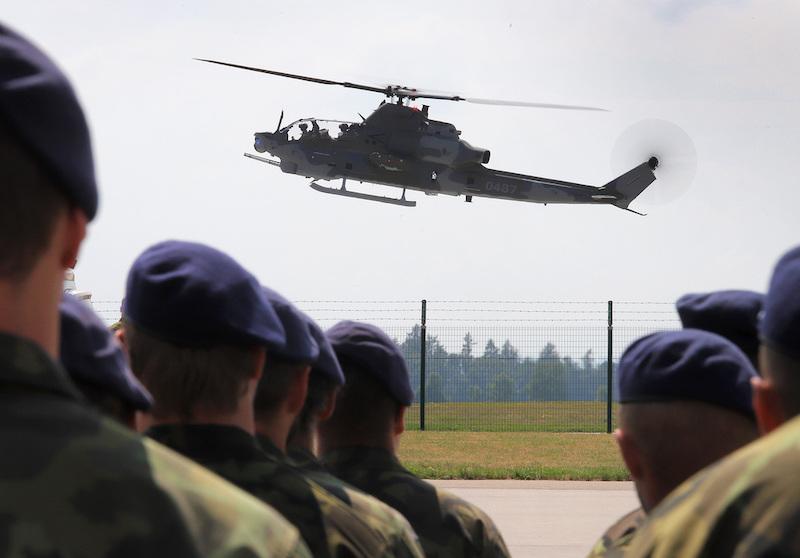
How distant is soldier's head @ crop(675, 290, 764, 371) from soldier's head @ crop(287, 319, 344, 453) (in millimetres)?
1233

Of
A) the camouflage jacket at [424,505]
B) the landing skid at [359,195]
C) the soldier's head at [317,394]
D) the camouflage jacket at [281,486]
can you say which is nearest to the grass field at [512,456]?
the landing skid at [359,195]

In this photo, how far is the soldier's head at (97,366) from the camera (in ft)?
6.22

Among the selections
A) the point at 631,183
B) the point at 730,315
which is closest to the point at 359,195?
the point at 631,183

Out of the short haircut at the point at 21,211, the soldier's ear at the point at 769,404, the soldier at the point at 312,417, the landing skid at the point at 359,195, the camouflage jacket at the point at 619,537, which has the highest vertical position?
the landing skid at the point at 359,195

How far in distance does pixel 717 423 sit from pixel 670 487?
220mm

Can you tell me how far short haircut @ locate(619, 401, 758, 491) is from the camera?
2502mm

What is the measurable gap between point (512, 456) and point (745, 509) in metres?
18.2

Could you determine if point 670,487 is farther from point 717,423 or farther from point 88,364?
point 88,364

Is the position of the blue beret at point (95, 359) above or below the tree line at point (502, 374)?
above

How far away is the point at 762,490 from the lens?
1.47 metres

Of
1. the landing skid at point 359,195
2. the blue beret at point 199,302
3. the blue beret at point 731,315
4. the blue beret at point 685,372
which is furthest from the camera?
the landing skid at point 359,195

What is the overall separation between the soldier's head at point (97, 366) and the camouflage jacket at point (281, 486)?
1.90 ft

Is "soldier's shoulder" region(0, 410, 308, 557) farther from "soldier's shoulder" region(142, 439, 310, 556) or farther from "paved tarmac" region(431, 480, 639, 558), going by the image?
"paved tarmac" region(431, 480, 639, 558)

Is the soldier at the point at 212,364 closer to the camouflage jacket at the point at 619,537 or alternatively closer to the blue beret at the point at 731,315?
the camouflage jacket at the point at 619,537
